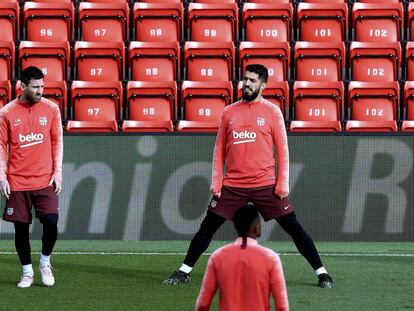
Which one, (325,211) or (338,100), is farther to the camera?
(338,100)

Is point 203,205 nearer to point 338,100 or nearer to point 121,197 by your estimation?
point 121,197

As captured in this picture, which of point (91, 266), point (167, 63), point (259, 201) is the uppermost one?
point (167, 63)

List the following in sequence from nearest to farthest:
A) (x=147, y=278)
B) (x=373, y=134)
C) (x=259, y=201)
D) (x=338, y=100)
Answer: (x=259, y=201) → (x=147, y=278) → (x=373, y=134) → (x=338, y=100)

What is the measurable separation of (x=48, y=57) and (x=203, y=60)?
1875 mm

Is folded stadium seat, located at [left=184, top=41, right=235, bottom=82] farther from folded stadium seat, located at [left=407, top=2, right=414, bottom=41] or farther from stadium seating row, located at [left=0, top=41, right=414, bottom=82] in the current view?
folded stadium seat, located at [left=407, top=2, right=414, bottom=41]

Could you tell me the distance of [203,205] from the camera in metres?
12.1

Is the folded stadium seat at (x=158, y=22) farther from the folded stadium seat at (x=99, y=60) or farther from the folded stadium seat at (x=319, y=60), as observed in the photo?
the folded stadium seat at (x=319, y=60)

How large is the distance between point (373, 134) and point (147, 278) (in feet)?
11.9

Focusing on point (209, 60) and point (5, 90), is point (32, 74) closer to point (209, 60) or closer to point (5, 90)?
point (5, 90)

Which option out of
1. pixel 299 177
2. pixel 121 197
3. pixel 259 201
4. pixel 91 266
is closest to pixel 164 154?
pixel 121 197

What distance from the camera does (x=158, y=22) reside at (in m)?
14.3

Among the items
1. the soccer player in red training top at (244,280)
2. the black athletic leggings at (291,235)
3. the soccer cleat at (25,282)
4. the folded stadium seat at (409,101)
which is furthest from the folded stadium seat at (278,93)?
the soccer player in red training top at (244,280)

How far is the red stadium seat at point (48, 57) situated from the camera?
13.7 meters

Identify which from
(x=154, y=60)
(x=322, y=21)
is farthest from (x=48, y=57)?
(x=322, y=21)
